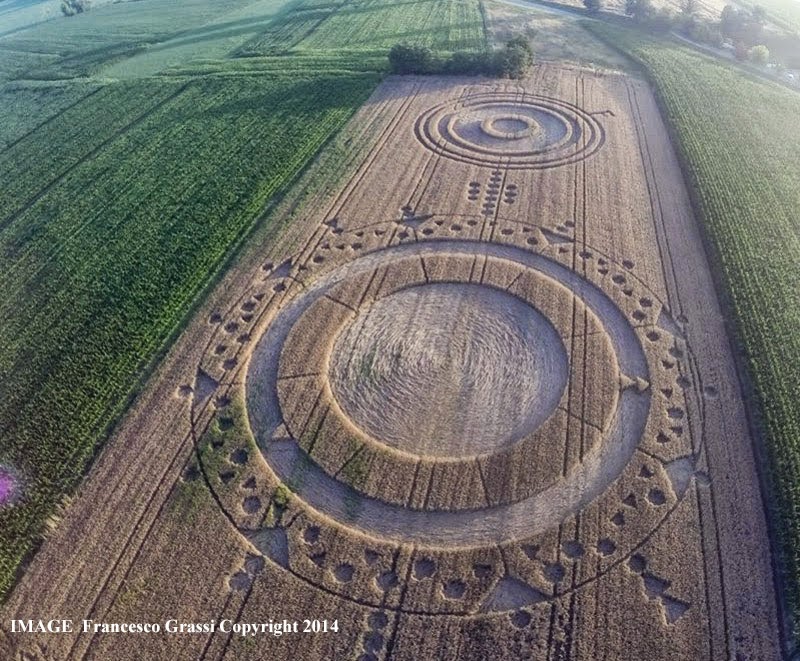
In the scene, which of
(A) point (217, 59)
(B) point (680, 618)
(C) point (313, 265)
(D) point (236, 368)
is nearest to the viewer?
(B) point (680, 618)

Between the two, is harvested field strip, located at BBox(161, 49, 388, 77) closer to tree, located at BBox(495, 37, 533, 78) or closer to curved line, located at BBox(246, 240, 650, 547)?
tree, located at BBox(495, 37, 533, 78)

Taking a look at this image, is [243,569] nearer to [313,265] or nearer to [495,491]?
[495,491]

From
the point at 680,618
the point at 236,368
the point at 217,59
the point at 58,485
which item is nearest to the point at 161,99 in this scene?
the point at 217,59

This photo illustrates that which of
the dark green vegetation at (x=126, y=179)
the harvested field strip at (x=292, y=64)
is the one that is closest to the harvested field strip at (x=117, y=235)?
the dark green vegetation at (x=126, y=179)

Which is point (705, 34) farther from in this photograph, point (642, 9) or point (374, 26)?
point (374, 26)

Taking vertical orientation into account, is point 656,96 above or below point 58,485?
above

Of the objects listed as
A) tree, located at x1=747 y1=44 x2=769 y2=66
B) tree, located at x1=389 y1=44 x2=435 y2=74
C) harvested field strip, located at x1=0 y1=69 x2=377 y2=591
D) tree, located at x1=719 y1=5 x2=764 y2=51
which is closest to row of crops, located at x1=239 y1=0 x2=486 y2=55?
tree, located at x1=389 y1=44 x2=435 y2=74

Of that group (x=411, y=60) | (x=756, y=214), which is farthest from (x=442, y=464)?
(x=411, y=60)
